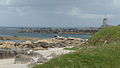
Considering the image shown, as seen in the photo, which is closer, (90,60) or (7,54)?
(90,60)

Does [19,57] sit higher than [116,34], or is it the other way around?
[116,34]

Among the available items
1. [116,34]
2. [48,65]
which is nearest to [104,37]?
[116,34]

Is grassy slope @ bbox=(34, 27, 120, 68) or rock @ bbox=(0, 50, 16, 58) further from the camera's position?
rock @ bbox=(0, 50, 16, 58)

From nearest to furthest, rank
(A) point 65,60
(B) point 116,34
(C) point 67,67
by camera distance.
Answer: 1. (C) point 67,67
2. (A) point 65,60
3. (B) point 116,34

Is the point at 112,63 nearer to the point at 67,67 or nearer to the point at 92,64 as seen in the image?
the point at 92,64

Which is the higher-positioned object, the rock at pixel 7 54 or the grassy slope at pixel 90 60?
the grassy slope at pixel 90 60

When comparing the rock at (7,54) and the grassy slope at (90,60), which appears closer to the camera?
the grassy slope at (90,60)

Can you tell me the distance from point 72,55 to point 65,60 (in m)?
0.84

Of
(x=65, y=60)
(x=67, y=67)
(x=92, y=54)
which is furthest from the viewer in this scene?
(x=92, y=54)

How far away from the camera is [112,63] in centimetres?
1180

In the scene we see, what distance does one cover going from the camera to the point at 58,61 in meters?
12.1

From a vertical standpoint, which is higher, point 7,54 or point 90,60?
point 90,60

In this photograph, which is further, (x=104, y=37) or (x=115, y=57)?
(x=104, y=37)

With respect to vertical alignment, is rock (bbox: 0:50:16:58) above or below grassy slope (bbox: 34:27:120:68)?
below
